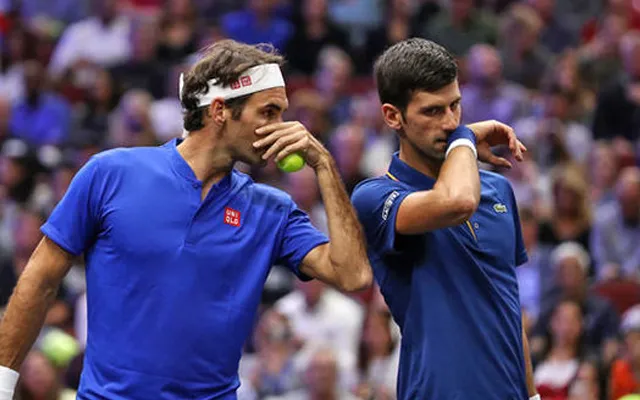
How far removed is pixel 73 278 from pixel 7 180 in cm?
141

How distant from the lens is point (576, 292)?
9.04 metres

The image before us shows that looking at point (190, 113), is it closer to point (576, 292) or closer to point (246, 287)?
point (246, 287)

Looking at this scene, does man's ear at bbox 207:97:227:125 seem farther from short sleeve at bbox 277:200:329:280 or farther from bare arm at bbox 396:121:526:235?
bare arm at bbox 396:121:526:235

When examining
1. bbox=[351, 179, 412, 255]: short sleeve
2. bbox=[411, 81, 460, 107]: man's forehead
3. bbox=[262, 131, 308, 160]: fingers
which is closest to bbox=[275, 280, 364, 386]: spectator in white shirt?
bbox=[351, 179, 412, 255]: short sleeve

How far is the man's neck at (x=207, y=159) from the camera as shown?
5086 millimetres

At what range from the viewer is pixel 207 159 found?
16.7 feet

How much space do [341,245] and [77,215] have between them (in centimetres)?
94

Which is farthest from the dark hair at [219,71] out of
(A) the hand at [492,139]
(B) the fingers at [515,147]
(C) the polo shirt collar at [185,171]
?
(B) the fingers at [515,147]

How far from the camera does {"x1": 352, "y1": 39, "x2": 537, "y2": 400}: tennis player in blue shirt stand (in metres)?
4.77

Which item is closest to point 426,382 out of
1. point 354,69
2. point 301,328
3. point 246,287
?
point 246,287

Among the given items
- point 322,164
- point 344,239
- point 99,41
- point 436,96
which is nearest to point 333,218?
point 344,239

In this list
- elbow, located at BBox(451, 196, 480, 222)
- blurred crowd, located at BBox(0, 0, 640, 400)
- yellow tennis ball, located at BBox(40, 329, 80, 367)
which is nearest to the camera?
elbow, located at BBox(451, 196, 480, 222)

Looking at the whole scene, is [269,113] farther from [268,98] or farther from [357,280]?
[357,280]

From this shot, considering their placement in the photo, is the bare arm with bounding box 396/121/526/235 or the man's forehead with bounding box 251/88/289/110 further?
the man's forehead with bounding box 251/88/289/110
